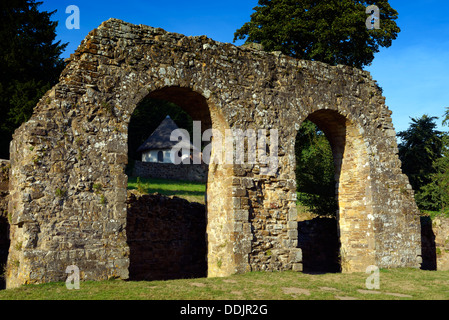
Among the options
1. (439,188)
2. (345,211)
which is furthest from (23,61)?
(439,188)

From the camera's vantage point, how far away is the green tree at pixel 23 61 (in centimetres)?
1783

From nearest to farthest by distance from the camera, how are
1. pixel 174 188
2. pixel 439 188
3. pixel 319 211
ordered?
pixel 319 211, pixel 439 188, pixel 174 188

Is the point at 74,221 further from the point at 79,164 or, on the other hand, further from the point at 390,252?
the point at 390,252

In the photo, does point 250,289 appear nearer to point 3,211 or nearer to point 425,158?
point 3,211

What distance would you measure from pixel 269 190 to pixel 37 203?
482 centimetres

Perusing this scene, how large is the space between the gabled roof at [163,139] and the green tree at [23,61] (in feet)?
52.2

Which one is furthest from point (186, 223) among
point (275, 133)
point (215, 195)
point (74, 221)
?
point (74, 221)

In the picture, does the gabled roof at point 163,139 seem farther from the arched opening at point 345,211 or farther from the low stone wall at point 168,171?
the arched opening at point 345,211

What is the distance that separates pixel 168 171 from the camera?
96.5 feet

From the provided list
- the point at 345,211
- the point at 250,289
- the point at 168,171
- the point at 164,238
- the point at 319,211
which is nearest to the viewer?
the point at 250,289

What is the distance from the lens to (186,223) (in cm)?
1234

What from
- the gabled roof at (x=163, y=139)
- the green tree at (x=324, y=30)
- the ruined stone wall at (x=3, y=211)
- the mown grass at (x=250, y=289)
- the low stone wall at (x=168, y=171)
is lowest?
the mown grass at (x=250, y=289)

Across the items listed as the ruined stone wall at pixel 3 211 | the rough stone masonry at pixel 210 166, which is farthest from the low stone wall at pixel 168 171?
A: the ruined stone wall at pixel 3 211

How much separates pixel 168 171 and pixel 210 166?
19.2 metres
